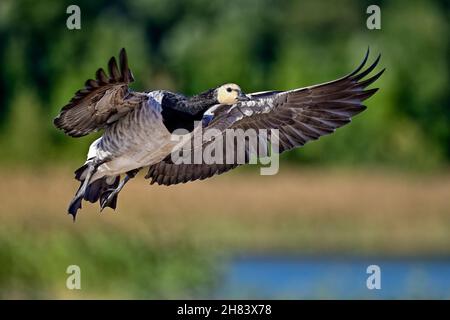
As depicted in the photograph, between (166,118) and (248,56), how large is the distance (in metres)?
14.0

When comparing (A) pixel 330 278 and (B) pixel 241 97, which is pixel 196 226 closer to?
(A) pixel 330 278

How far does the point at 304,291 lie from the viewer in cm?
1177

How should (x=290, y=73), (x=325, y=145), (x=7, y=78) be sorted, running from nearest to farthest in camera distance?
(x=325, y=145) < (x=290, y=73) < (x=7, y=78)

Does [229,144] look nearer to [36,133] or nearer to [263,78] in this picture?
[36,133]

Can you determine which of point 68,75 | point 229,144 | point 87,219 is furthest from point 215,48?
point 229,144

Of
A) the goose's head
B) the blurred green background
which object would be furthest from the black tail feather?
the blurred green background

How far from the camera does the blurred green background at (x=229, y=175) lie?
1157 cm

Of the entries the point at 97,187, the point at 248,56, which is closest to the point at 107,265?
the point at 97,187

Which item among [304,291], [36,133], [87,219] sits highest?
[36,133]

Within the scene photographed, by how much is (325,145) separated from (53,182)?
6.24 metres

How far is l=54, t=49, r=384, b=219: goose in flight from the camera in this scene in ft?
20.5

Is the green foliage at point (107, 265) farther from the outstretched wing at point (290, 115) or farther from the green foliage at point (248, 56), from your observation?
the green foliage at point (248, 56)

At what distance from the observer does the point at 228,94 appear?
642 cm

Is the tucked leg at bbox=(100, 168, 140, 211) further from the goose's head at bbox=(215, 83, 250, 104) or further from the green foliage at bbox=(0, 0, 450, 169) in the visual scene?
the green foliage at bbox=(0, 0, 450, 169)
